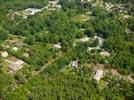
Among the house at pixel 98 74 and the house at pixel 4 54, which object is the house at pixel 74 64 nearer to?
the house at pixel 98 74

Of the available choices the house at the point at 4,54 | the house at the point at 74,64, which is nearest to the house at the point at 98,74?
the house at the point at 74,64

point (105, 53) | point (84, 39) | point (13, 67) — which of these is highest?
point (84, 39)

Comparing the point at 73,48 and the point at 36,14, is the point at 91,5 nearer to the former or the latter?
the point at 36,14

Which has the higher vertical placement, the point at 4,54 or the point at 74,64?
the point at 4,54

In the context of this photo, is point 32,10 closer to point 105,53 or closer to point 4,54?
point 4,54

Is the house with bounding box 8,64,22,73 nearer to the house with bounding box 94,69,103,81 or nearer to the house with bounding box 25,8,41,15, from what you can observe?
the house with bounding box 94,69,103,81

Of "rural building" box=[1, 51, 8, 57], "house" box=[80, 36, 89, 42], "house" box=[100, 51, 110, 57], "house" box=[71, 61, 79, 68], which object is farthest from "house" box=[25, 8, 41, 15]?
"house" box=[71, 61, 79, 68]

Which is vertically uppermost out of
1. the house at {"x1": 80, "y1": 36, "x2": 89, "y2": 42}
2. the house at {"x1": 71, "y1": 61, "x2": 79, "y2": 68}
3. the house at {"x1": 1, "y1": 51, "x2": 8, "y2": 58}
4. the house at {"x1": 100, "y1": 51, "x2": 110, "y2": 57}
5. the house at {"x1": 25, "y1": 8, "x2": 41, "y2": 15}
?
the house at {"x1": 25, "y1": 8, "x2": 41, "y2": 15}

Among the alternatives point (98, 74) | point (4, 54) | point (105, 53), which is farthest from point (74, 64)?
point (4, 54)
